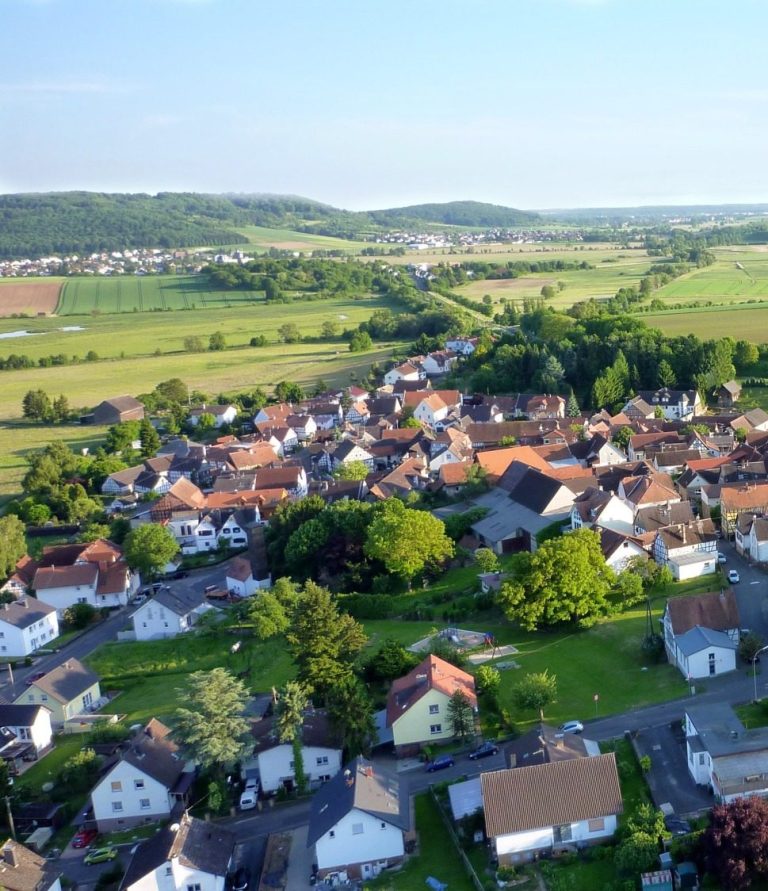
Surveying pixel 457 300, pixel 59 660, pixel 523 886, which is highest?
pixel 457 300

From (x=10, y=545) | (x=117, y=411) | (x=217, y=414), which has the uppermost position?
(x=217, y=414)

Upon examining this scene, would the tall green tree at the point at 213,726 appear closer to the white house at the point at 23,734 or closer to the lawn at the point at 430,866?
the lawn at the point at 430,866

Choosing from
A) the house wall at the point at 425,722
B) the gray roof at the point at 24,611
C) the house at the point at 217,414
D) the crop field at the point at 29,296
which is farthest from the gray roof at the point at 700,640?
the crop field at the point at 29,296

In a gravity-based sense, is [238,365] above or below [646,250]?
below

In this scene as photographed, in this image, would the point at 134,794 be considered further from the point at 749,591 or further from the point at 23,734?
the point at 749,591

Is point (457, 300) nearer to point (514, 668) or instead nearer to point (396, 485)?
point (396, 485)

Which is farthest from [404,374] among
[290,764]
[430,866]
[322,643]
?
[430,866]

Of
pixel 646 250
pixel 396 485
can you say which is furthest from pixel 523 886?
pixel 646 250
